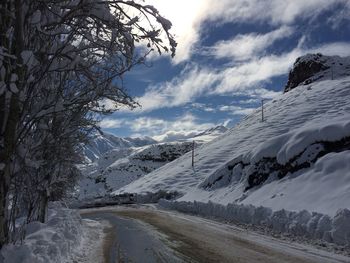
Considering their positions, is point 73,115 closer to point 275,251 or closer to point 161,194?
point 275,251

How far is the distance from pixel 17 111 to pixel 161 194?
2036 inches

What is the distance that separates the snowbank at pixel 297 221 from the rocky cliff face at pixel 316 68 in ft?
213

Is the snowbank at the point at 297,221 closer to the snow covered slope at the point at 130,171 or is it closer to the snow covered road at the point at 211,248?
the snow covered road at the point at 211,248

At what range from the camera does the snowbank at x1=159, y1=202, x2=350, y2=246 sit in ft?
44.7

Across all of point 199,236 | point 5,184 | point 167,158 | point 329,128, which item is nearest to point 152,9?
point 5,184

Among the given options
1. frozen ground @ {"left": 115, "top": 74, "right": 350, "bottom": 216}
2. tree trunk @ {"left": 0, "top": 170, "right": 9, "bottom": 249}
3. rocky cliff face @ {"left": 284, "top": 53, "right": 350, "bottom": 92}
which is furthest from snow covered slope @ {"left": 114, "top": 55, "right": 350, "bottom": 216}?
rocky cliff face @ {"left": 284, "top": 53, "right": 350, "bottom": 92}

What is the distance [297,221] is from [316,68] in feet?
264

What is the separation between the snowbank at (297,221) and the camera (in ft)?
44.7

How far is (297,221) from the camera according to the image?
16.7 m

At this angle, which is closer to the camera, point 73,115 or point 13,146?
point 13,146

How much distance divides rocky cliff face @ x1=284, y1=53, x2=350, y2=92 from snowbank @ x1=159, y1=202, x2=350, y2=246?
6496 cm

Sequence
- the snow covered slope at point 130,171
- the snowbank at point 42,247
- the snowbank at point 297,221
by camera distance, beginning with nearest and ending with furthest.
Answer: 1. the snowbank at point 42,247
2. the snowbank at point 297,221
3. the snow covered slope at point 130,171

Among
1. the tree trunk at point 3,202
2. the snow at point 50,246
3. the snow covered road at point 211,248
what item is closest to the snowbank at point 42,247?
the snow at point 50,246

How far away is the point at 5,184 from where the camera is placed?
21.7ft
